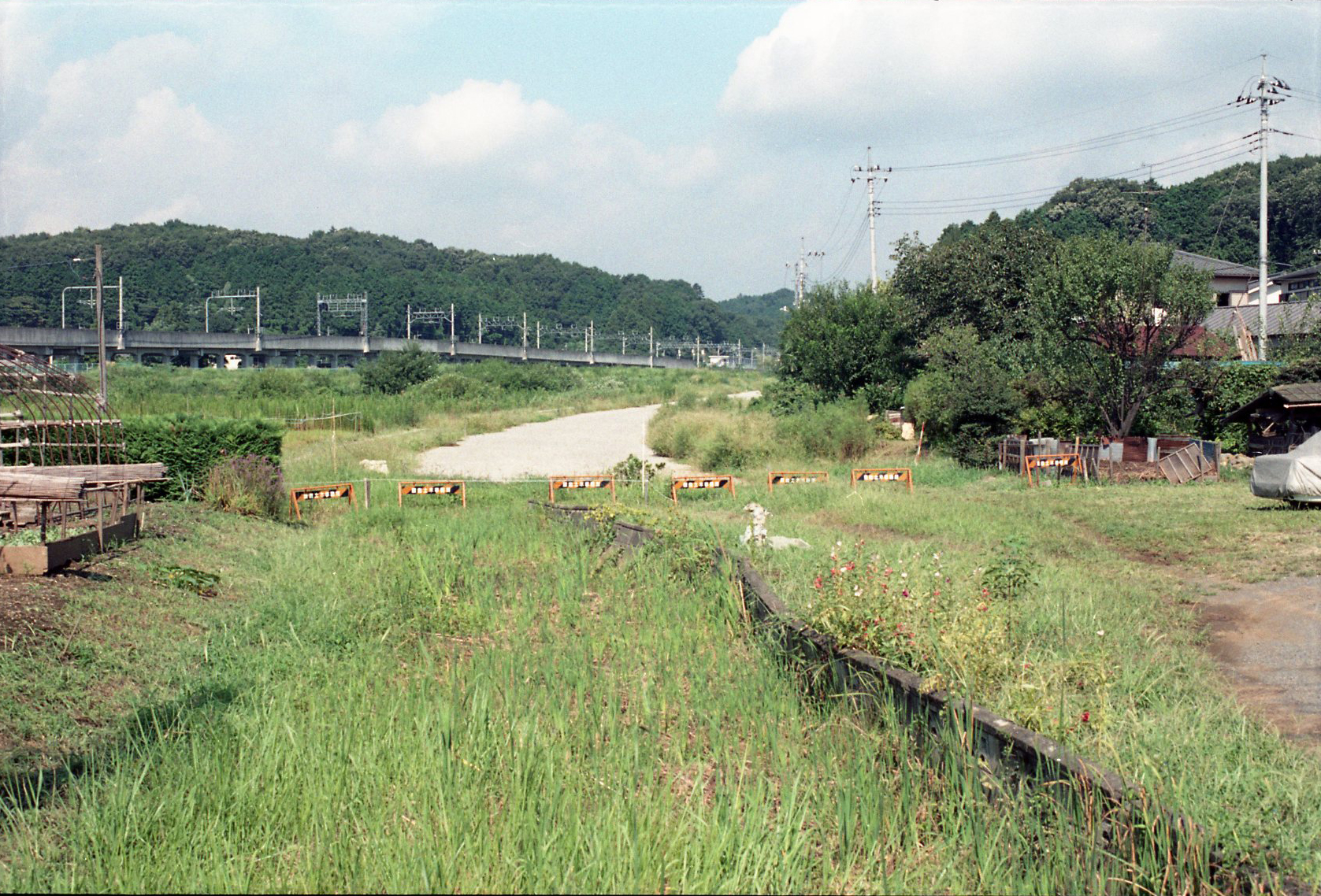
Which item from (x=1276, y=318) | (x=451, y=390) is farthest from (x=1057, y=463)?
(x=451, y=390)

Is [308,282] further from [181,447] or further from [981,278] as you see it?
[181,447]

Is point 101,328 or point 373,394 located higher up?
point 101,328

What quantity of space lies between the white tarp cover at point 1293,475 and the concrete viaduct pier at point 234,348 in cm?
4309

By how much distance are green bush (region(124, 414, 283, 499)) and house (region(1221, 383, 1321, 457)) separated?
22.3 metres

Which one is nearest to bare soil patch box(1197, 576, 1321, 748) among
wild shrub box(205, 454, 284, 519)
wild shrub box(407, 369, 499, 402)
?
wild shrub box(205, 454, 284, 519)

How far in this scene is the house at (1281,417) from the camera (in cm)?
2366

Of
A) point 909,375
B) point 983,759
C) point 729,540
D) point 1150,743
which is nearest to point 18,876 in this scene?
point 983,759

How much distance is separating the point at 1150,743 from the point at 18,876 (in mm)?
5715

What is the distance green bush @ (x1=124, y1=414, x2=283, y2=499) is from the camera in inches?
774

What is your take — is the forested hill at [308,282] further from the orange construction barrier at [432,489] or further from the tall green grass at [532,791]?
the tall green grass at [532,791]

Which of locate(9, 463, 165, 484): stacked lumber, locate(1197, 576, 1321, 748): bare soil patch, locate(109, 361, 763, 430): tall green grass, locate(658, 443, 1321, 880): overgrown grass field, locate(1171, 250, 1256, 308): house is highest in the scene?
locate(1171, 250, 1256, 308): house

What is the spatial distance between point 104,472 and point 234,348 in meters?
Result: 73.1

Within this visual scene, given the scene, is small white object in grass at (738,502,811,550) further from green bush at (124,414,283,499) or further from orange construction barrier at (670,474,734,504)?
green bush at (124,414,283,499)

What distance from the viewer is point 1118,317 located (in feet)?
87.0
